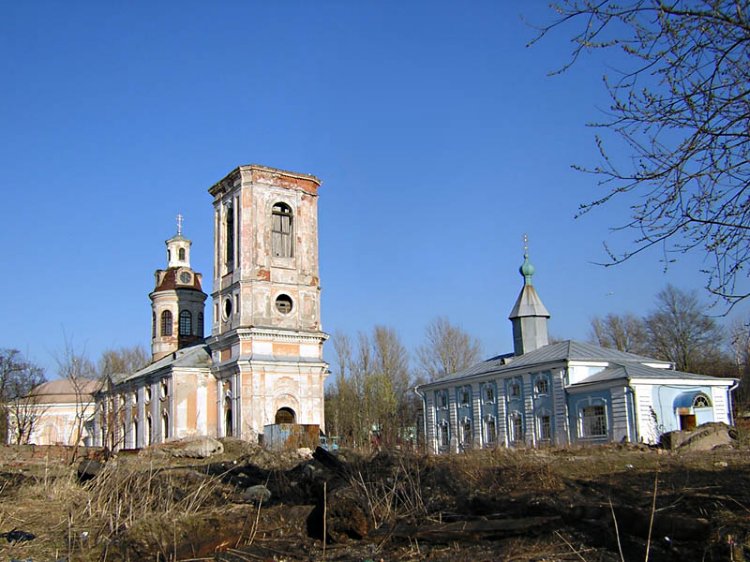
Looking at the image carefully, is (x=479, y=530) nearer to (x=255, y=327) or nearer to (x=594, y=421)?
(x=594, y=421)

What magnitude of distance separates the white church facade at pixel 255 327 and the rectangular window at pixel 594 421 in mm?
11733

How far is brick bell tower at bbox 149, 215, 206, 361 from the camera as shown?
157 ft

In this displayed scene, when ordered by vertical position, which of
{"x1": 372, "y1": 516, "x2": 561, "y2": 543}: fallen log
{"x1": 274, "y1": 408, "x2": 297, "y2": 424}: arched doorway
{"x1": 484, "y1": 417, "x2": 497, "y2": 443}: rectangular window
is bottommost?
{"x1": 372, "y1": 516, "x2": 561, "y2": 543}: fallen log

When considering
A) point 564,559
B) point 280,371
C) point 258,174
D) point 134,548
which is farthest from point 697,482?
point 258,174

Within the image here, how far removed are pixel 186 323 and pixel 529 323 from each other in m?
22.5

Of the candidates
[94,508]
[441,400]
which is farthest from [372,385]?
[94,508]

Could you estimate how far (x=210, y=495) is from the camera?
28.2 feet

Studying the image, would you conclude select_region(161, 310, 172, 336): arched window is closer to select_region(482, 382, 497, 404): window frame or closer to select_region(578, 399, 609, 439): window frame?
select_region(482, 382, 497, 404): window frame

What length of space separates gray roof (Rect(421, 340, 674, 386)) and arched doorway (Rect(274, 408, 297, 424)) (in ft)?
33.0

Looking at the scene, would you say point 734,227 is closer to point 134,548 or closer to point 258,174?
point 134,548

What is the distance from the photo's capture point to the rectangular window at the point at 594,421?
3024 cm

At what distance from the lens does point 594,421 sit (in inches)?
1209

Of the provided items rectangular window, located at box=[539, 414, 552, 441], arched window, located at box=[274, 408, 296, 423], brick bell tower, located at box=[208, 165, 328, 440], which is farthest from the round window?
rectangular window, located at box=[539, 414, 552, 441]

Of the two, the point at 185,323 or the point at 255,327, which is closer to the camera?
the point at 255,327
